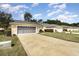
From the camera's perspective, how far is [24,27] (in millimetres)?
7715

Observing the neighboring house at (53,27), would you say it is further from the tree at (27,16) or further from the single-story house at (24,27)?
the tree at (27,16)

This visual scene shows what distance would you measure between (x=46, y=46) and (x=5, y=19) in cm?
164

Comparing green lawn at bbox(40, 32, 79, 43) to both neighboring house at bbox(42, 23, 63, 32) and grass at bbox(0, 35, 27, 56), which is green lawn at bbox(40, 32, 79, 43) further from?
grass at bbox(0, 35, 27, 56)

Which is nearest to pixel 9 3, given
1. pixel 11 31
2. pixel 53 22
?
pixel 11 31

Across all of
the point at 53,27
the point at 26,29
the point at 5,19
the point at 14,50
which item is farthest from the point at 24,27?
the point at 53,27

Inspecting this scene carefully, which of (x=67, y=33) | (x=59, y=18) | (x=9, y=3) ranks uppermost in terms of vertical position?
(x=9, y=3)

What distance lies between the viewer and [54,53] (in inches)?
274

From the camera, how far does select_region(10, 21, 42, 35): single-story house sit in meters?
7.55

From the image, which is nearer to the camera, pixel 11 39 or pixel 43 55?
pixel 43 55

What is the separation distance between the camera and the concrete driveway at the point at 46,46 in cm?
697

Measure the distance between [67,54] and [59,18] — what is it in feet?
4.08

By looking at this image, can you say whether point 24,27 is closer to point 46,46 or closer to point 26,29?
point 26,29

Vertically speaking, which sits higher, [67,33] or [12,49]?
[67,33]

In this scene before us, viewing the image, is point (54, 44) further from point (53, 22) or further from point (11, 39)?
point (11, 39)
